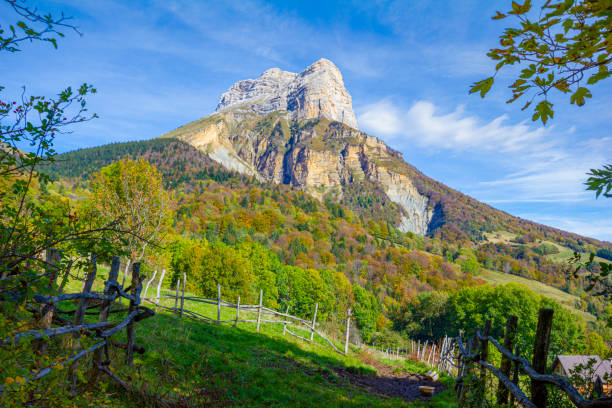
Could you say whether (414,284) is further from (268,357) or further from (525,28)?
(525,28)

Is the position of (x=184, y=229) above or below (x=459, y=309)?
above

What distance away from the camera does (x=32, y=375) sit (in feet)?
7.09

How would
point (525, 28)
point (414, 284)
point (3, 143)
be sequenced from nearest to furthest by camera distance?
point (525, 28), point (3, 143), point (414, 284)

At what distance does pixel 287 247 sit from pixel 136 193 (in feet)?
200

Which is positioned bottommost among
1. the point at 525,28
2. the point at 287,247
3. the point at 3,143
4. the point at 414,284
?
the point at 414,284

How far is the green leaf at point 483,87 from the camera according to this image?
2.04 metres

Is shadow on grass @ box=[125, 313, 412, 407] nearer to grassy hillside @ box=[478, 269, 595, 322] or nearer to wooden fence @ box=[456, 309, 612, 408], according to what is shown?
wooden fence @ box=[456, 309, 612, 408]

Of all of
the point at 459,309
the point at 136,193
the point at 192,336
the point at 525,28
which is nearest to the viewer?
the point at 525,28

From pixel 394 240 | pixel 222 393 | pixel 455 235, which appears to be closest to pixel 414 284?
pixel 394 240

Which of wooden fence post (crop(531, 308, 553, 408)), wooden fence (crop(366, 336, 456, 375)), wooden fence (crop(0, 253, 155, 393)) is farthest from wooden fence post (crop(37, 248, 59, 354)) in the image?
wooden fence (crop(366, 336, 456, 375))

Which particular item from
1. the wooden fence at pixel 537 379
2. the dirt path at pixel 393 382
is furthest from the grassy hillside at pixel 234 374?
the wooden fence at pixel 537 379

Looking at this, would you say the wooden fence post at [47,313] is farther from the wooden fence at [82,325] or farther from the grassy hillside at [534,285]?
the grassy hillside at [534,285]

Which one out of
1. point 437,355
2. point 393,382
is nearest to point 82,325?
point 393,382

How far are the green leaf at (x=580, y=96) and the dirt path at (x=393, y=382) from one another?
11.0 m
